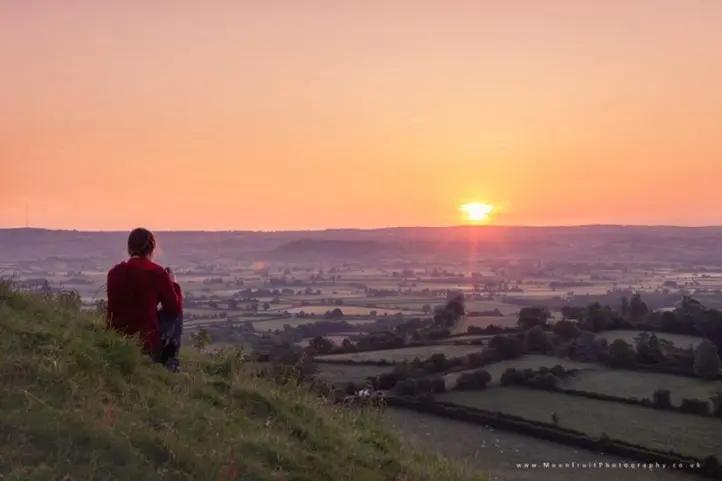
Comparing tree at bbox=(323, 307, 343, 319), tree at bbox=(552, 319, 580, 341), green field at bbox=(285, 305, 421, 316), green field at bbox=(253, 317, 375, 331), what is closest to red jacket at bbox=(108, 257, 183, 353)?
tree at bbox=(552, 319, 580, 341)

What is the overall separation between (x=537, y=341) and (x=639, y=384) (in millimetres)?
9187

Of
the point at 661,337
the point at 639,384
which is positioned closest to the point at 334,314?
the point at 661,337

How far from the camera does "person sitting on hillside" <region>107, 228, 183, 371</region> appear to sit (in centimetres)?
942

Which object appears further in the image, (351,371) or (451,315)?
(451,315)

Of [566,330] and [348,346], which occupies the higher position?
[566,330]

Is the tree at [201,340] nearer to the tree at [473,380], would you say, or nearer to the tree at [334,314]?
the tree at [473,380]

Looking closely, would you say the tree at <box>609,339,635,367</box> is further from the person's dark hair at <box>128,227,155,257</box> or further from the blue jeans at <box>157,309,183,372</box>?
the person's dark hair at <box>128,227,155,257</box>

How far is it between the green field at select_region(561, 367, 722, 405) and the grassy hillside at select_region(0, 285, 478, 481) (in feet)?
77.3

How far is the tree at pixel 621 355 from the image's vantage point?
37219 millimetres

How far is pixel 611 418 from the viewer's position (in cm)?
2745

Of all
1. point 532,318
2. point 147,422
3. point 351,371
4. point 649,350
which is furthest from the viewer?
point 532,318

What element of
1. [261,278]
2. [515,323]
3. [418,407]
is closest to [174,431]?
[418,407]

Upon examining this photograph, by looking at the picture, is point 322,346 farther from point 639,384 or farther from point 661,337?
point 661,337

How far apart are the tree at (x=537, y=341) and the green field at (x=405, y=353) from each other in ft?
8.98
